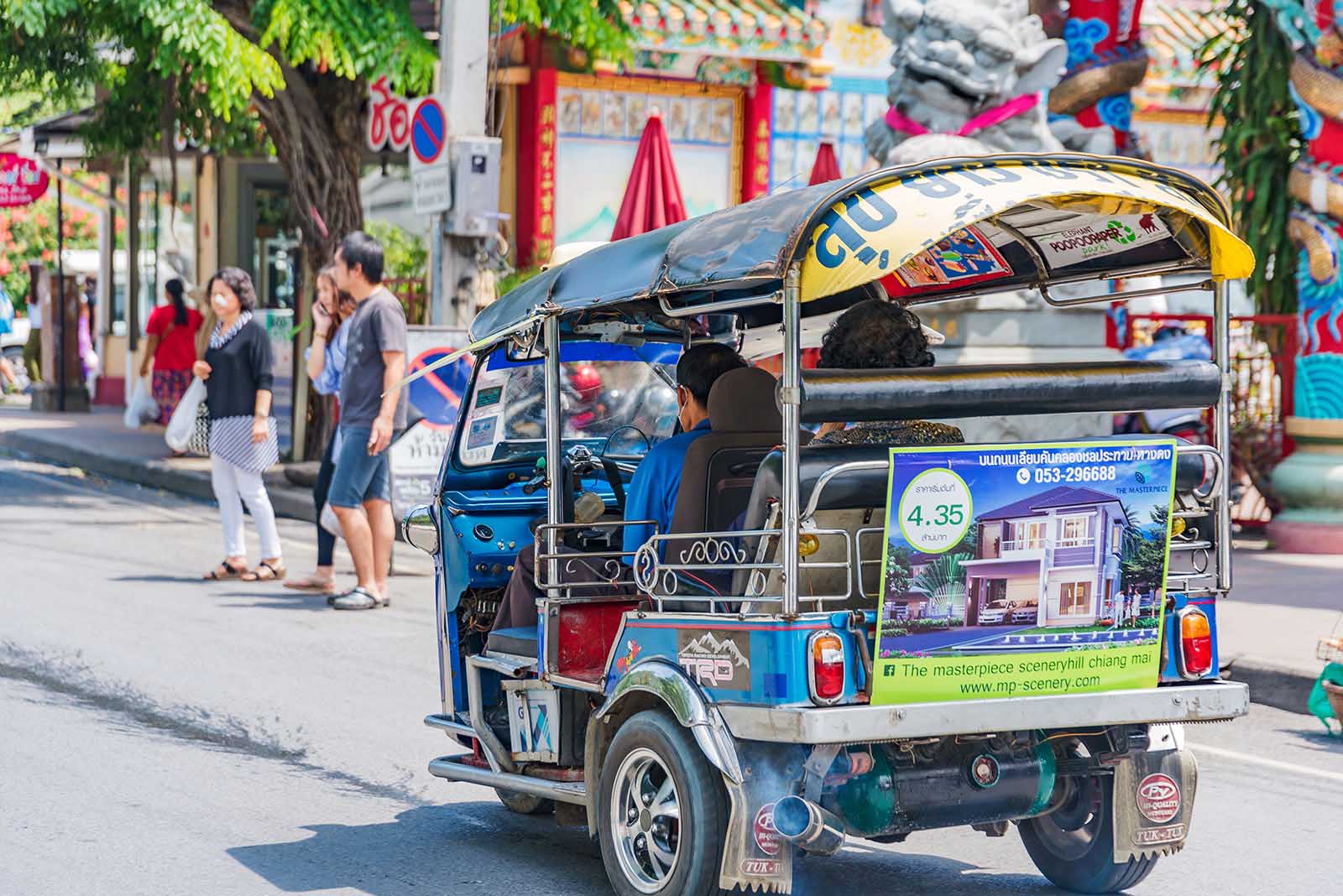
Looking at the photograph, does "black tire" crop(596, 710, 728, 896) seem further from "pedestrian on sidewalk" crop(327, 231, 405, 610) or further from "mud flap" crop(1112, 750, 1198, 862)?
"pedestrian on sidewalk" crop(327, 231, 405, 610)

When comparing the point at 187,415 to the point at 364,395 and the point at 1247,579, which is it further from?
the point at 1247,579

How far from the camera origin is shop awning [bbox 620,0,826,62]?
60.3 feet

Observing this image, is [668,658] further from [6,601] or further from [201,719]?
[6,601]

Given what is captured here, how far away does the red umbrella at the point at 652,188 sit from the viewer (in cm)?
1428

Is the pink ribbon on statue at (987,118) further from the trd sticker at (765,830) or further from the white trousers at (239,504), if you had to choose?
the trd sticker at (765,830)

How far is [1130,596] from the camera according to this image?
4.77 m

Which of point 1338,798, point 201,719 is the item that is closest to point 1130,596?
point 1338,798

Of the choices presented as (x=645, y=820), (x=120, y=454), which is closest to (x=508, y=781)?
(x=645, y=820)

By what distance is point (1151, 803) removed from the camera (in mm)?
4914

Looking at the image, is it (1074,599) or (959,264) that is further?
(959,264)

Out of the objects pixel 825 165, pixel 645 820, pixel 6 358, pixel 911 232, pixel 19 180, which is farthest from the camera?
pixel 6 358

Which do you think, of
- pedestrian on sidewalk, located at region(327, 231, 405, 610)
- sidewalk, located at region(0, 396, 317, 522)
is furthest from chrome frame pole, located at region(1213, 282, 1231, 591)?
sidewalk, located at region(0, 396, 317, 522)

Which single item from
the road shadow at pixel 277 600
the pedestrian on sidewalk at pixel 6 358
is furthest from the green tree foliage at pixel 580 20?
the pedestrian on sidewalk at pixel 6 358

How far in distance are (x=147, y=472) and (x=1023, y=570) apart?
14.7 m
